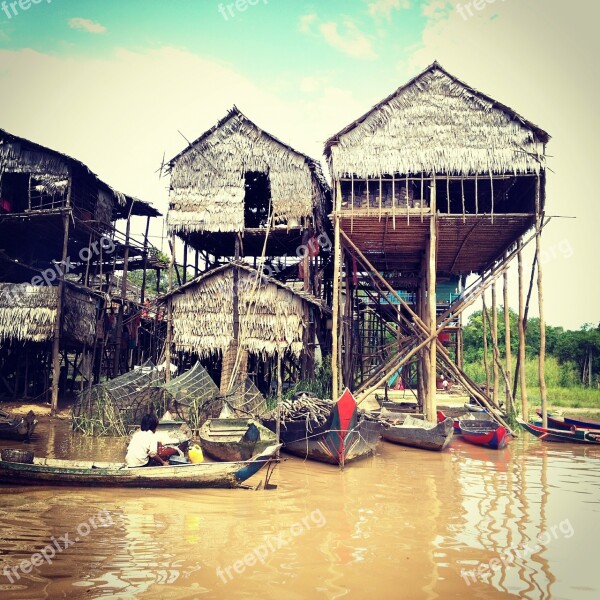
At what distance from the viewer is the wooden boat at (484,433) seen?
497 inches

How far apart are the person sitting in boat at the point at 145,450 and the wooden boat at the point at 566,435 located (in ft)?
32.9

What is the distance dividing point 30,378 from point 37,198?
658cm

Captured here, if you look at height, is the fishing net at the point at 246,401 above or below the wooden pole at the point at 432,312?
below

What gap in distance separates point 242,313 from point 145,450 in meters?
7.25

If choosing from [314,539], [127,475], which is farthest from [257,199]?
[314,539]

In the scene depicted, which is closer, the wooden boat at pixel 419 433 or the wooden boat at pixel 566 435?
the wooden boat at pixel 419 433

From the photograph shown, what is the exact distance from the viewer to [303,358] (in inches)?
623

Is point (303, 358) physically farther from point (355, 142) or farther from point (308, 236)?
point (355, 142)

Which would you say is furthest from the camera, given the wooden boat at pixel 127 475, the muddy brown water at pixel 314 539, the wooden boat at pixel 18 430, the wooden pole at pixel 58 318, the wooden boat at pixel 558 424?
the wooden pole at pixel 58 318

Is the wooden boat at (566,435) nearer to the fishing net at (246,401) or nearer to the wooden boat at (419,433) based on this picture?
the wooden boat at (419,433)

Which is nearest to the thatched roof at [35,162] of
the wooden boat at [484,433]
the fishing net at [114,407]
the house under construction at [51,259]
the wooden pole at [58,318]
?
the house under construction at [51,259]

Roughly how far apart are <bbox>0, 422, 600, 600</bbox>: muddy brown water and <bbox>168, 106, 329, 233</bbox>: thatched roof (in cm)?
876

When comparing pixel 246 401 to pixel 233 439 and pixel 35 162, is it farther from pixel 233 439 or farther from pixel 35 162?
pixel 35 162

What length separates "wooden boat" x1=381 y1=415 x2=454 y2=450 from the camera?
11.9 metres
